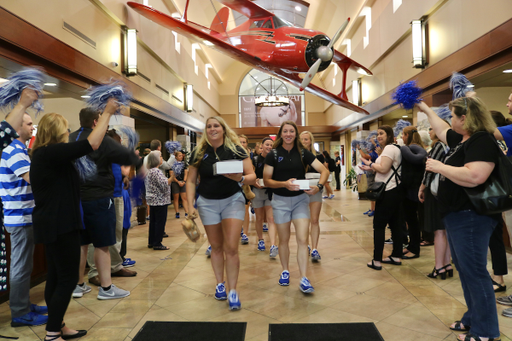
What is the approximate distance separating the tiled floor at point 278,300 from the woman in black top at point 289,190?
1.09 ft

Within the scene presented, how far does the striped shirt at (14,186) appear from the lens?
8.55ft

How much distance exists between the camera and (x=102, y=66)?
7020 millimetres

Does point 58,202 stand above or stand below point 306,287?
above

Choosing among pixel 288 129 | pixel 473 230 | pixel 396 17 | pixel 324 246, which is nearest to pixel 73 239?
pixel 288 129

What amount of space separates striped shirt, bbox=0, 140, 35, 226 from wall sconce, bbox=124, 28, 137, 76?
6.03 m

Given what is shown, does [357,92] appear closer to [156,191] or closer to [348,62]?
[348,62]

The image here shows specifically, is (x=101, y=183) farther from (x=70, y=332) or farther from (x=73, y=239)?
(x=70, y=332)

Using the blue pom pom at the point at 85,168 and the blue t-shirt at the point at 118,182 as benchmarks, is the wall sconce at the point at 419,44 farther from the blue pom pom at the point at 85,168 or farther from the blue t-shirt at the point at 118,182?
the blue pom pom at the point at 85,168

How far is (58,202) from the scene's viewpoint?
7.22 feet

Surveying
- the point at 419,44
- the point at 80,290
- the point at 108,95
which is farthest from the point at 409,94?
the point at 419,44

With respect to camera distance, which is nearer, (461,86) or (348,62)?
(461,86)

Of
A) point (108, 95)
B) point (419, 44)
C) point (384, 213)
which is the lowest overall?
point (384, 213)

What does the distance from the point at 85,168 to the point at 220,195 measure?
3.49ft

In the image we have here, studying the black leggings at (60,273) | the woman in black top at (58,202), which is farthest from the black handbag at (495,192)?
the black leggings at (60,273)
